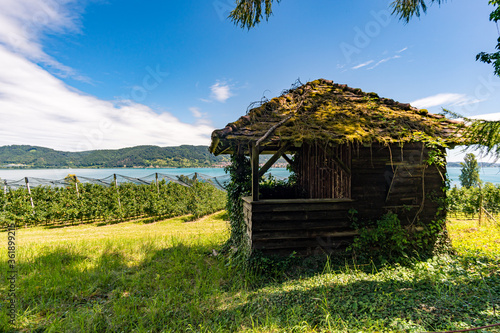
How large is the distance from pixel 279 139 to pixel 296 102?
2.01 meters

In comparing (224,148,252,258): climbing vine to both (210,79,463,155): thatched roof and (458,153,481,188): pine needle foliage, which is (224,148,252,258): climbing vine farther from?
(458,153,481,188): pine needle foliage

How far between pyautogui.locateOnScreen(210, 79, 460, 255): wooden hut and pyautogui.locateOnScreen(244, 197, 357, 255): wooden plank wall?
0.07ft

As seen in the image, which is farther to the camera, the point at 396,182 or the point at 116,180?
the point at 116,180

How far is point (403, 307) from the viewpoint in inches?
128

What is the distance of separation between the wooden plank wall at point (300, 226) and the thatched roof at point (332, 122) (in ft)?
4.63

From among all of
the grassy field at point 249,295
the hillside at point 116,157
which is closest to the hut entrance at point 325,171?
the grassy field at point 249,295

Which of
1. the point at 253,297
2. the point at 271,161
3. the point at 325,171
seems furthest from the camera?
the point at 325,171

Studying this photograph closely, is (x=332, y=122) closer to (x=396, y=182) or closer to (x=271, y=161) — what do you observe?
(x=271, y=161)

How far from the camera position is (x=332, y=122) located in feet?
17.6

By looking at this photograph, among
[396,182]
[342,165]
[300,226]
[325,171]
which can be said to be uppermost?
[342,165]

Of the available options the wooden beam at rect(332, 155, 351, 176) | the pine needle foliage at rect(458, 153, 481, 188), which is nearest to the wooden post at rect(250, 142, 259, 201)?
the wooden beam at rect(332, 155, 351, 176)

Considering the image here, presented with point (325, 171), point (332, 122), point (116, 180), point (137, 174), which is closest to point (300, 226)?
point (325, 171)

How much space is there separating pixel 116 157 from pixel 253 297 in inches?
3230

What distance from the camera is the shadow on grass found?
3.16 m
